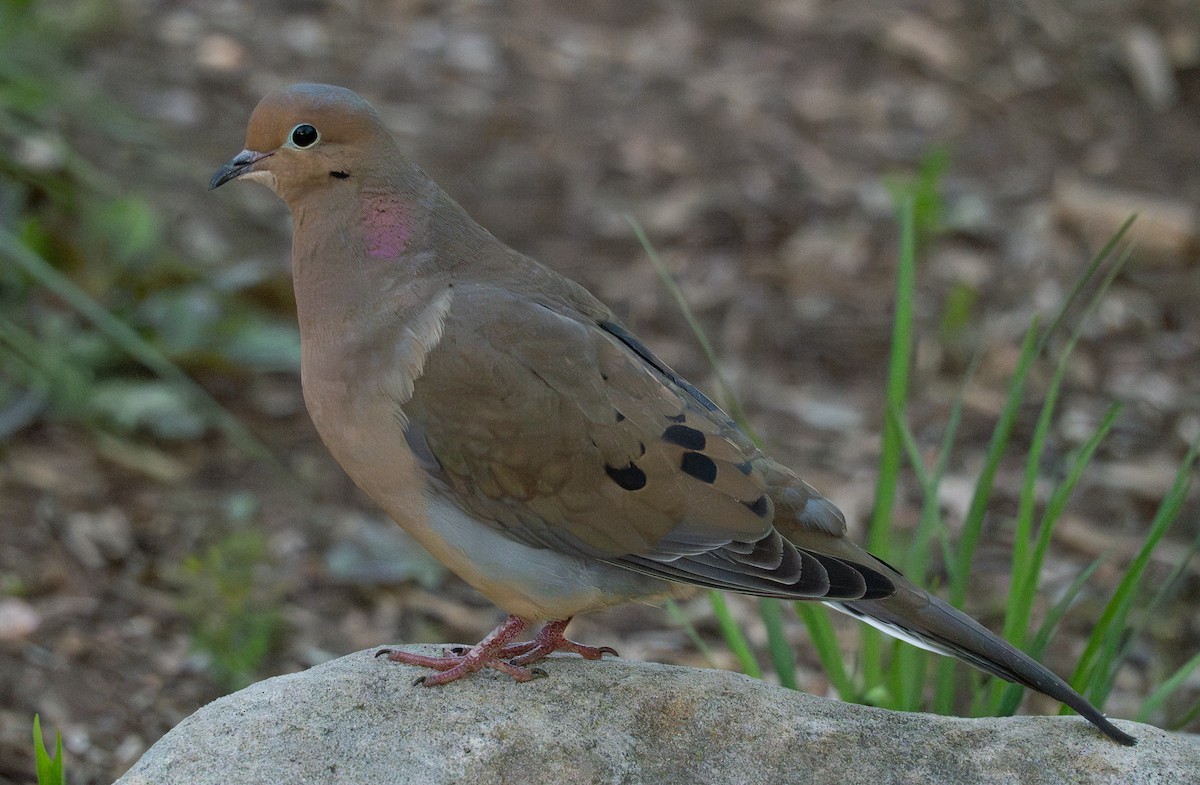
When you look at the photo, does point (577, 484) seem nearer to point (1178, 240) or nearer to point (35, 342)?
point (35, 342)

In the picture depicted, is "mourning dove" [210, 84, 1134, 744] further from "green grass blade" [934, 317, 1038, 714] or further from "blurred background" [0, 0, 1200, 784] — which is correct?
"blurred background" [0, 0, 1200, 784]

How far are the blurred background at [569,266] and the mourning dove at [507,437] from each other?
50.0 inches

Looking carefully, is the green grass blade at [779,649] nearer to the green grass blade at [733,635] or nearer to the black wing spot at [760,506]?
the green grass blade at [733,635]

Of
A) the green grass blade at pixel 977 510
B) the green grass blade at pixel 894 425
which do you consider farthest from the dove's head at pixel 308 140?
the green grass blade at pixel 977 510

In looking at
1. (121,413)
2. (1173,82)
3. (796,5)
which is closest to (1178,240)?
(1173,82)

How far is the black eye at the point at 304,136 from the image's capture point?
2.76m

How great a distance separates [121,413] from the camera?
4512mm

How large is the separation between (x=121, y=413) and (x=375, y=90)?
2460 millimetres

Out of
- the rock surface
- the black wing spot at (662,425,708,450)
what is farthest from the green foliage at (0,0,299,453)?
the black wing spot at (662,425,708,450)

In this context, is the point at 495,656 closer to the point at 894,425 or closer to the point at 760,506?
the point at 760,506

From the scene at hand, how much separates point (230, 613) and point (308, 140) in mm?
1569

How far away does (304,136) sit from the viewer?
277 cm

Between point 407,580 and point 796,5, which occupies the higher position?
point 796,5

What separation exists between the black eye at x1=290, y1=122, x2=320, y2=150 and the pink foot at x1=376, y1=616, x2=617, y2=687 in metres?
1.03
